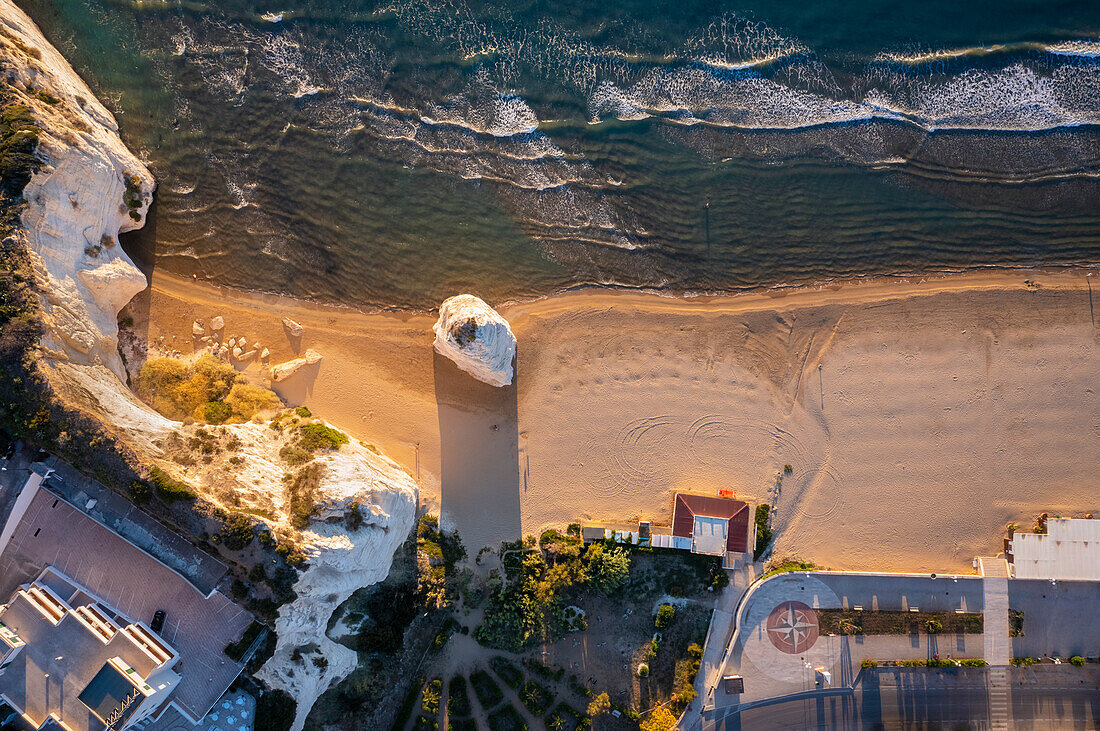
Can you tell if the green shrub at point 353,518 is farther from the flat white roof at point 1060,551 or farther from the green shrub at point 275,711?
the flat white roof at point 1060,551

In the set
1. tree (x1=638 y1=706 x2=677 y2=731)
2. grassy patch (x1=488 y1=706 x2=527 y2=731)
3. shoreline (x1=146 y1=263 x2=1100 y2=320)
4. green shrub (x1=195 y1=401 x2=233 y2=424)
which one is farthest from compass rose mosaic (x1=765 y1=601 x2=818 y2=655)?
green shrub (x1=195 y1=401 x2=233 y2=424)

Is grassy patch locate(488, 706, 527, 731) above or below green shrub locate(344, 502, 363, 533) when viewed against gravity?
below

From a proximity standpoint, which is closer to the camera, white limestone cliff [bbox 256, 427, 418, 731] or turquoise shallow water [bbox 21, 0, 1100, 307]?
white limestone cliff [bbox 256, 427, 418, 731]

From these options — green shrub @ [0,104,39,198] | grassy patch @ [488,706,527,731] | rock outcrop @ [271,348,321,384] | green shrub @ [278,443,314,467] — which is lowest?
grassy patch @ [488,706,527,731]

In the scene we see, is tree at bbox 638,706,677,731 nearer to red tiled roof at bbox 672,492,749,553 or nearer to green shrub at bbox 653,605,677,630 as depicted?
green shrub at bbox 653,605,677,630

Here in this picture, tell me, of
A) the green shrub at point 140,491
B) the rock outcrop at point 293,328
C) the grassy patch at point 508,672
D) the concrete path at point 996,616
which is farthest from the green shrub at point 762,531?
the green shrub at point 140,491

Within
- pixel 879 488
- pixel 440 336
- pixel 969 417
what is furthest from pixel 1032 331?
pixel 440 336

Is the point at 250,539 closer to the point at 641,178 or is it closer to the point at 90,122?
the point at 90,122
